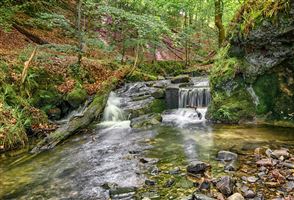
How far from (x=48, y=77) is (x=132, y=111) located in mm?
3893

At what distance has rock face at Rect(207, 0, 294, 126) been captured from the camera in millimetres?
9852

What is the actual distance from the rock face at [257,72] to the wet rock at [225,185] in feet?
17.3

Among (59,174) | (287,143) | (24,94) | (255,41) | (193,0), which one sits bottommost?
(59,174)

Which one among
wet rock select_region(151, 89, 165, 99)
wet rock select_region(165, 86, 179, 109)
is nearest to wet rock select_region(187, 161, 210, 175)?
wet rock select_region(165, 86, 179, 109)

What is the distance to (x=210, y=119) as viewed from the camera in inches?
Answer: 441

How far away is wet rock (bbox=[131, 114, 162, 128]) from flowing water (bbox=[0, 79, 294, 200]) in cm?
33

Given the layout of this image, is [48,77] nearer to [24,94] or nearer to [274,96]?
[24,94]

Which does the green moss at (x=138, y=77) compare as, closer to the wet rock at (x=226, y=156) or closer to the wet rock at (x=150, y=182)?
the wet rock at (x=226, y=156)

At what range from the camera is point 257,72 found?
34.6ft

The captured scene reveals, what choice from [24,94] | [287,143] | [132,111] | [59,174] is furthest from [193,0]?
[59,174]

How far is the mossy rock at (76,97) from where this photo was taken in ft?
43.3

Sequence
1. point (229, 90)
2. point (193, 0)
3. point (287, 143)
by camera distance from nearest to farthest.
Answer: point (287, 143) → point (229, 90) → point (193, 0)

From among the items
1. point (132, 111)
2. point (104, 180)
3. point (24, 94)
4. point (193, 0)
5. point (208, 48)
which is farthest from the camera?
point (208, 48)

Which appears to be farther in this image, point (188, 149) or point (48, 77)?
point (48, 77)
